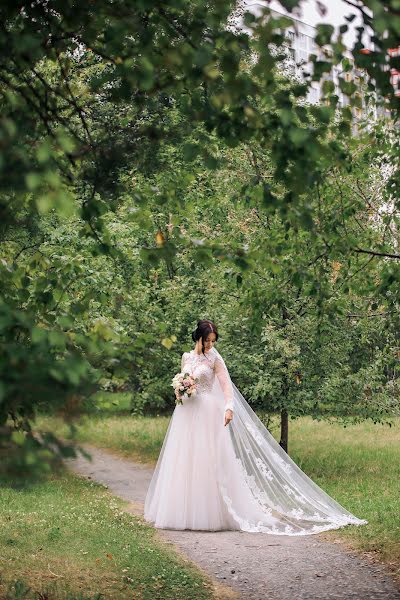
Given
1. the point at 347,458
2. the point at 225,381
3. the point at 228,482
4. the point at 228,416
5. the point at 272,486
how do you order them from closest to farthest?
the point at 228,416 → the point at 228,482 → the point at 272,486 → the point at 225,381 → the point at 347,458

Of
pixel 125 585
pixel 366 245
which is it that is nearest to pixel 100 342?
pixel 125 585

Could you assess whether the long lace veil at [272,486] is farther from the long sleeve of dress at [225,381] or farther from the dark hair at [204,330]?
the dark hair at [204,330]

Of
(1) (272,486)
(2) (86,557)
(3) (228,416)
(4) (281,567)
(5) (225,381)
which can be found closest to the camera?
(4) (281,567)

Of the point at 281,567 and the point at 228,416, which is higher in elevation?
the point at 228,416

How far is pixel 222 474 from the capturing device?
11789 mm

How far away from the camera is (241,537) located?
10.8 m

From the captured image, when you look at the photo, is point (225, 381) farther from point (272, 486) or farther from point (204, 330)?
point (272, 486)

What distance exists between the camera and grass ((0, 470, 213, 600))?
805cm

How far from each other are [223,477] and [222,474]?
4 cm

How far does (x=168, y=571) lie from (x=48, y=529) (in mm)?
2423

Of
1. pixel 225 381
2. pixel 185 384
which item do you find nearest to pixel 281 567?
pixel 225 381

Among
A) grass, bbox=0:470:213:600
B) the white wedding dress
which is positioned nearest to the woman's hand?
the white wedding dress

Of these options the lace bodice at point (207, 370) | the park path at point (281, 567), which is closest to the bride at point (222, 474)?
the lace bodice at point (207, 370)

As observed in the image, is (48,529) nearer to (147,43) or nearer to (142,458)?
(147,43)
